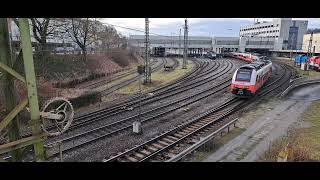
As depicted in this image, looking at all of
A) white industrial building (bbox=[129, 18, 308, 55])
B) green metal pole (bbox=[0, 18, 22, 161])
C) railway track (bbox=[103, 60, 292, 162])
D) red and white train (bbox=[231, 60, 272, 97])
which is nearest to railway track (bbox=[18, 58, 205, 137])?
railway track (bbox=[103, 60, 292, 162])

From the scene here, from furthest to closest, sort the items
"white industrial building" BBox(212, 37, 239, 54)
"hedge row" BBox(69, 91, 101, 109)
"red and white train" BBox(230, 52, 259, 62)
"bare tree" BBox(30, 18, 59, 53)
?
"white industrial building" BBox(212, 37, 239, 54) → "red and white train" BBox(230, 52, 259, 62) → "bare tree" BBox(30, 18, 59, 53) → "hedge row" BBox(69, 91, 101, 109)

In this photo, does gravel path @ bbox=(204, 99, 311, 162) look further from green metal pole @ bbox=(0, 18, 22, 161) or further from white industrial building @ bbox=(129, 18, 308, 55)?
white industrial building @ bbox=(129, 18, 308, 55)

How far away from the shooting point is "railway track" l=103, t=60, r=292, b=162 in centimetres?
1176

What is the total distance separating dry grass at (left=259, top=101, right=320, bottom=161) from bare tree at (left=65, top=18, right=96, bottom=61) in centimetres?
3306

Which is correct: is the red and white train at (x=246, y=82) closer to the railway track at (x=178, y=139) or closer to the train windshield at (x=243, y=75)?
the train windshield at (x=243, y=75)

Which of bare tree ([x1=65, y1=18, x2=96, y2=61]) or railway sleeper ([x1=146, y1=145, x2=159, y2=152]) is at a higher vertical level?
bare tree ([x1=65, y1=18, x2=96, y2=61])

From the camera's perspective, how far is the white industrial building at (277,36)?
9875 centimetres

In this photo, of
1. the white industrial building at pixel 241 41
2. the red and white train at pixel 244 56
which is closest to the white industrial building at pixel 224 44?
the white industrial building at pixel 241 41

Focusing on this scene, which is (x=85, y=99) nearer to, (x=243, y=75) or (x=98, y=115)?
(x=98, y=115)

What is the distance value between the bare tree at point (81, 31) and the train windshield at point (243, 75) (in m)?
25.7

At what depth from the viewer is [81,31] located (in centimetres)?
4369
